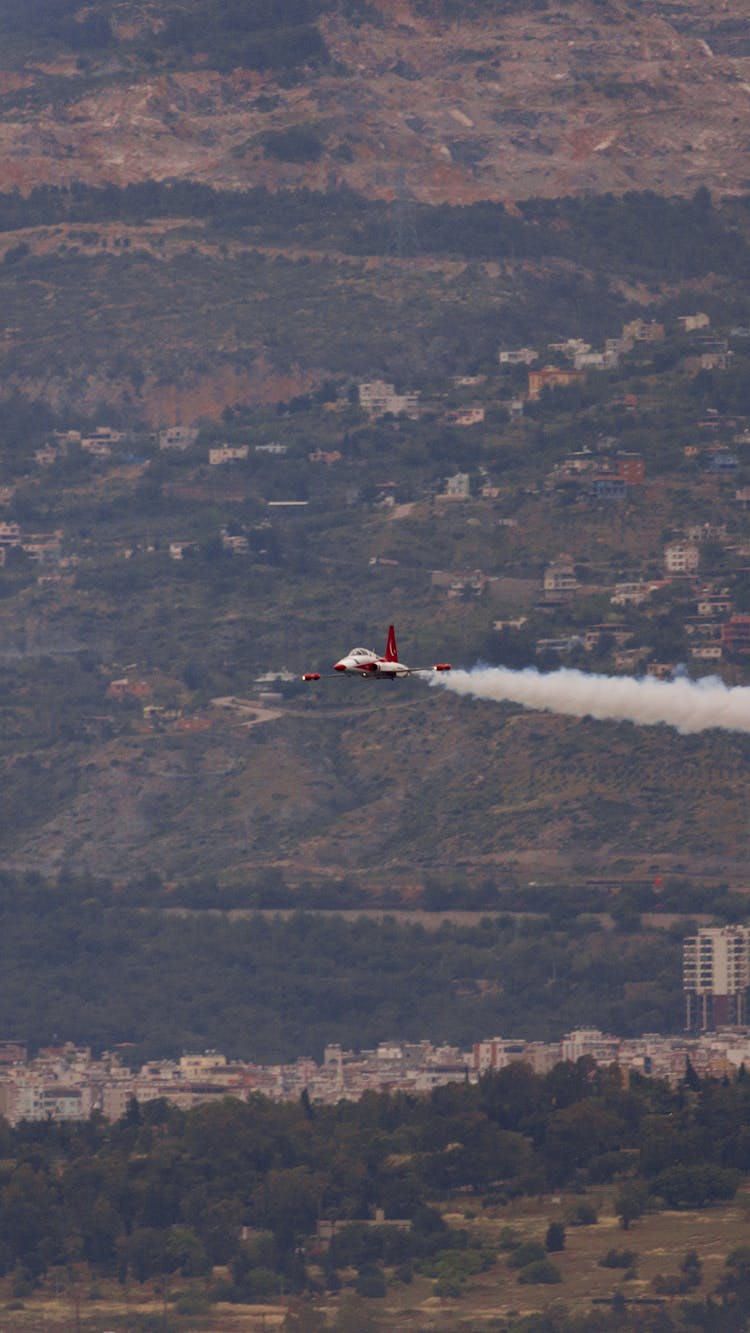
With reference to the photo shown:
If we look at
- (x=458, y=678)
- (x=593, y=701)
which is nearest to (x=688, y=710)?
(x=593, y=701)

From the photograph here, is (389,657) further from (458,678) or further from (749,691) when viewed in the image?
(749,691)

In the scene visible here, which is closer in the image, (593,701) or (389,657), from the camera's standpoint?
(389,657)

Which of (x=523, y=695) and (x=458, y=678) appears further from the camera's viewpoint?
(x=523, y=695)

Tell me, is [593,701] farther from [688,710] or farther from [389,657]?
[389,657]

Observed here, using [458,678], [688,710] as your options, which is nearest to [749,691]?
[688,710]

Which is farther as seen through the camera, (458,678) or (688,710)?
(688,710)

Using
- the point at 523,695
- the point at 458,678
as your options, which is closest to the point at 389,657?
the point at 458,678

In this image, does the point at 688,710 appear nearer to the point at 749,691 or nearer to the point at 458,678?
the point at 749,691
